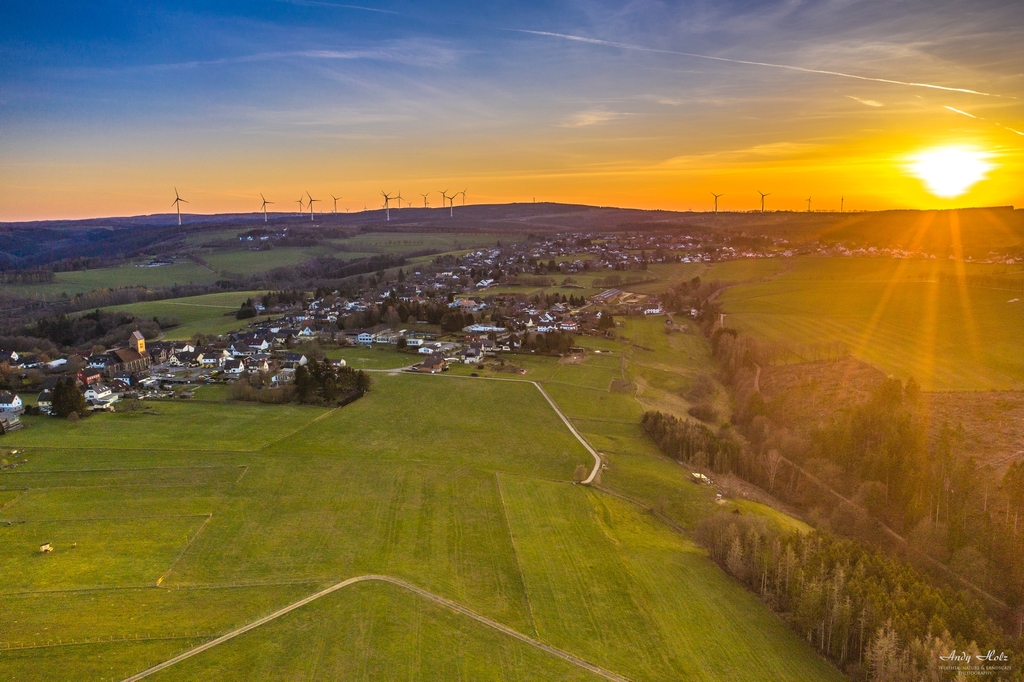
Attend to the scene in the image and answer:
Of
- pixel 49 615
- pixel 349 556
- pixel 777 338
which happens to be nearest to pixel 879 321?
pixel 777 338

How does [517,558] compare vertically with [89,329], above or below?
below

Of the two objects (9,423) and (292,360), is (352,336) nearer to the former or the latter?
(292,360)

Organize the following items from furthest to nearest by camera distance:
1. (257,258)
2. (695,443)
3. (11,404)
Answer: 1. (257,258)
2. (11,404)
3. (695,443)

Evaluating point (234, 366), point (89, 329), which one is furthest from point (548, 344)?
point (89, 329)

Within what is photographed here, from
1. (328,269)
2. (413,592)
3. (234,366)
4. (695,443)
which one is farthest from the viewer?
(328,269)

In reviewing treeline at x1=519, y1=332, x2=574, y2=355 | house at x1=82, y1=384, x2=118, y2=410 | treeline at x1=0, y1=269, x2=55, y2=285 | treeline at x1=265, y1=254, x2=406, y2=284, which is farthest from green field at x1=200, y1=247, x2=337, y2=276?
house at x1=82, y1=384, x2=118, y2=410

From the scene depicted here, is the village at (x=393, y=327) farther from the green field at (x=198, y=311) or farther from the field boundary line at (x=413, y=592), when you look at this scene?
the field boundary line at (x=413, y=592)

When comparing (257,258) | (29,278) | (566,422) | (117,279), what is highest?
(257,258)

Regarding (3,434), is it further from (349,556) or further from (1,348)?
(1,348)

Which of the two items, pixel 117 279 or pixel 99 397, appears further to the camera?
pixel 117 279

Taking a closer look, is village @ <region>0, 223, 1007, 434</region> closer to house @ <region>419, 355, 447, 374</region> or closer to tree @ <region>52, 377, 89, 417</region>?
house @ <region>419, 355, 447, 374</region>
